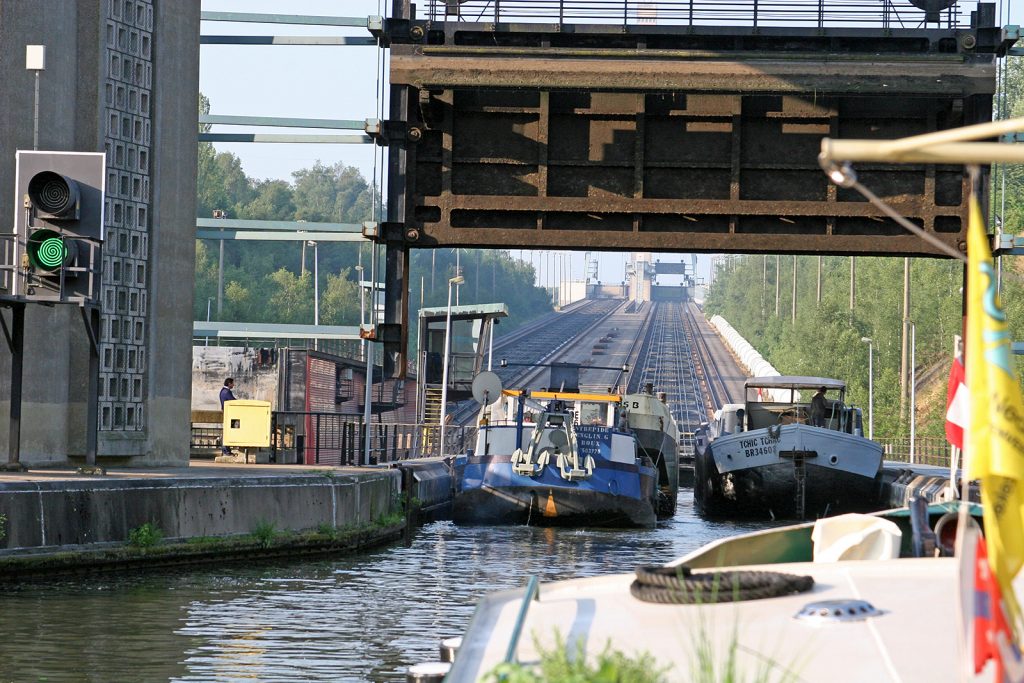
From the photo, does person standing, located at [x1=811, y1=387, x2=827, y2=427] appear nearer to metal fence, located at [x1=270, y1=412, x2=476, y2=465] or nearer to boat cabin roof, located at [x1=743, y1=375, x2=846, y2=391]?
boat cabin roof, located at [x1=743, y1=375, x2=846, y2=391]

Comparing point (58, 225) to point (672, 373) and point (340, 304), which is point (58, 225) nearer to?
point (672, 373)

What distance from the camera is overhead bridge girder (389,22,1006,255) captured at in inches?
851

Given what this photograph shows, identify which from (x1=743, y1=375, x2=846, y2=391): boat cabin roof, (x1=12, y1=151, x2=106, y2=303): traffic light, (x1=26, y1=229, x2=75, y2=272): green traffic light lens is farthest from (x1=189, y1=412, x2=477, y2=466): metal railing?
(x1=26, y1=229, x2=75, y2=272): green traffic light lens

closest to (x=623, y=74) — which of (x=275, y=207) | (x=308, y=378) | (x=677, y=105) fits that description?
(x=677, y=105)

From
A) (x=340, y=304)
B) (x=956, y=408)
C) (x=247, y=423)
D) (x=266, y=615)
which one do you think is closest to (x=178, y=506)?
(x=266, y=615)

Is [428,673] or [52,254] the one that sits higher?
[52,254]

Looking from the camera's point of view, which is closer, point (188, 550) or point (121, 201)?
point (188, 550)

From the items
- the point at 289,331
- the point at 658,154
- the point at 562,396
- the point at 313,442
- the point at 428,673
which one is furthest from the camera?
the point at 313,442

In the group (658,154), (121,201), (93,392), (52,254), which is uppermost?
(658,154)

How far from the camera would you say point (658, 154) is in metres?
22.0

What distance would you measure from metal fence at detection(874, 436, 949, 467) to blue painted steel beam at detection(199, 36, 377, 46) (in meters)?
32.1

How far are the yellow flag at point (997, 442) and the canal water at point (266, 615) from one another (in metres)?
8.68

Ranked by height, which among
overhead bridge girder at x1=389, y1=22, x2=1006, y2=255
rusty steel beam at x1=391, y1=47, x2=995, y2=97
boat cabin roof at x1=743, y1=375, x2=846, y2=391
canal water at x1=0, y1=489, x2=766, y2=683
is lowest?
canal water at x1=0, y1=489, x2=766, y2=683

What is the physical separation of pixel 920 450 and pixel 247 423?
37651 millimetres
